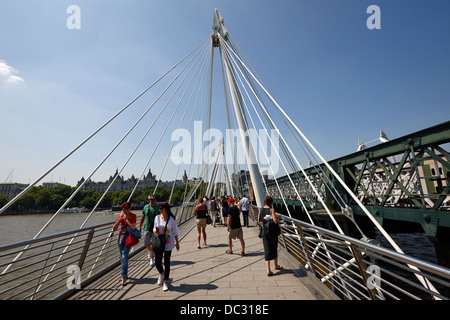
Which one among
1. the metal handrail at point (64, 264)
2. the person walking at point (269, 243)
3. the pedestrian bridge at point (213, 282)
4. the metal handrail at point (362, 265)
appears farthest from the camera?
the person walking at point (269, 243)

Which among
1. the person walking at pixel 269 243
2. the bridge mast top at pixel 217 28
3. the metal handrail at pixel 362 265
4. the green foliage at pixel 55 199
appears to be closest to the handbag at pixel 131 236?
the person walking at pixel 269 243

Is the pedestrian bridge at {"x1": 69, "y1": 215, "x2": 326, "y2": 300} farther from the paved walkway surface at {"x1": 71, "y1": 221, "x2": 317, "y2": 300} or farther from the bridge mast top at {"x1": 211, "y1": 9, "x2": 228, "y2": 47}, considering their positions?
the bridge mast top at {"x1": 211, "y1": 9, "x2": 228, "y2": 47}

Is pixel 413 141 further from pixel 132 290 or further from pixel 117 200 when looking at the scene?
pixel 117 200

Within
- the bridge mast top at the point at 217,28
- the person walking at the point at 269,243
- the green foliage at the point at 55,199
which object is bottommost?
the green foliage at the point at 55,199

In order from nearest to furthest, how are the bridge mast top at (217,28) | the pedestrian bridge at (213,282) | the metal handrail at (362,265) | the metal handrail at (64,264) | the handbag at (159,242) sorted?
1. the metal handrail at (362,265)
2. the metal handrail at (64,264)
3. the pedestrian bridge at (213,282)
4. the handbag at (159,242)
5. the bridge mast top at (217,28)

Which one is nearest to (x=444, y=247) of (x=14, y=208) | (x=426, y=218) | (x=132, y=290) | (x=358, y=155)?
(x=426, y=218)

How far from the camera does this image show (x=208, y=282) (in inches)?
156

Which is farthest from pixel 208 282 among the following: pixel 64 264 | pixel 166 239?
pixel 64 264

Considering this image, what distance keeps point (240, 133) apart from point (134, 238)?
5590 millimetres

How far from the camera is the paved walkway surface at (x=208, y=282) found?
3.40m

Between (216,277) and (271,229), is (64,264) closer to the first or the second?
(216,277)

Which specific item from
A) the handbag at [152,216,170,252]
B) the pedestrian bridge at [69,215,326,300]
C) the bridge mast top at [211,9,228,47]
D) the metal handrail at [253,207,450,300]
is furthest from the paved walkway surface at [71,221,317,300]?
the bridge mast top at [211,9,228,47]

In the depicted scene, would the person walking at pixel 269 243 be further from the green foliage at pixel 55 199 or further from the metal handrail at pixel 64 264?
the green foliage at pixel 55 199

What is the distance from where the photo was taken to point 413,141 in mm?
5844
